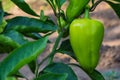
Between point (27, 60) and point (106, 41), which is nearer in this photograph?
point (27, 60)

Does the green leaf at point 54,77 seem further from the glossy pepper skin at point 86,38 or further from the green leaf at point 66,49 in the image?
the green leaf at point 66,49

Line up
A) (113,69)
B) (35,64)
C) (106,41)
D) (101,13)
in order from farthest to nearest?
(101,13) < (106,41) < (113,69) < (35,64)

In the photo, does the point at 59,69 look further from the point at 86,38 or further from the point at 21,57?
the point at 21,57

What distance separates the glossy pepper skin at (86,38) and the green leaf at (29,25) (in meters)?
0.07

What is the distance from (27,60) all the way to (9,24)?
0.85ft

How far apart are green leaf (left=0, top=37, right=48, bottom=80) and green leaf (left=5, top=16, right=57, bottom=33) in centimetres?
18

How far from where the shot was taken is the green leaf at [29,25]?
1.02 m

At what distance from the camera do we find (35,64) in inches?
38.2

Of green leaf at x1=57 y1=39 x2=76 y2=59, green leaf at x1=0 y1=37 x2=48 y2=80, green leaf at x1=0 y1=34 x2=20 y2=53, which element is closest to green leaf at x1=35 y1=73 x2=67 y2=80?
green leaf at x1=0 y1=37 x2=48 y2=80

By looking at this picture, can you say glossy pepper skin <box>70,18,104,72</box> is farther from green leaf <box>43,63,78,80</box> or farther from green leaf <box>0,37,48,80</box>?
green leaf <box>0,37,48,80</box>

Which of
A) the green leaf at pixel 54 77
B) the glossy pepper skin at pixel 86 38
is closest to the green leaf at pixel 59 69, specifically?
the glossy pepper skin at pixel 86 38

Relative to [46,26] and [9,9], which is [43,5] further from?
[46,26]

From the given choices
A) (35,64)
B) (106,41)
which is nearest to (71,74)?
(35,64)

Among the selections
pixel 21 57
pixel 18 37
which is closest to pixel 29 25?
pixel 18 37
